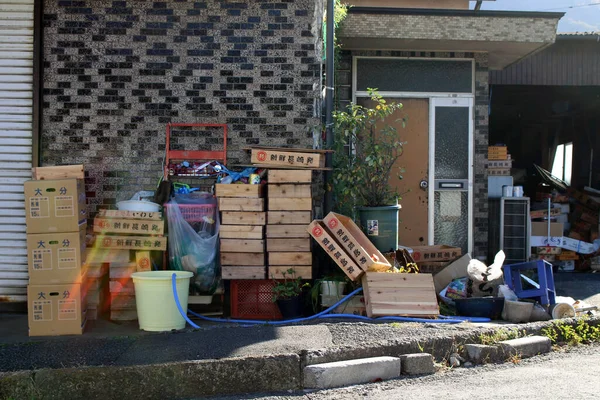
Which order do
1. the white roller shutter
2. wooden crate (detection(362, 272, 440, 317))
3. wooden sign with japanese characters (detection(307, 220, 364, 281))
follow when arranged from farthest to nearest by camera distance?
the white roller shutter → wooden sign with japanese characters (detection(307, 220, 364, 281)) → wooden crate (detection(362, 272, 440, 317))

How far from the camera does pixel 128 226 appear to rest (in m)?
7.28

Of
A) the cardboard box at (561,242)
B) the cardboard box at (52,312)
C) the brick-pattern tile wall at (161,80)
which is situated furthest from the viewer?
the cardboard box at (561,242)

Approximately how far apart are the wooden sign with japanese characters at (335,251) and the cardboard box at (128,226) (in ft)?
5.54

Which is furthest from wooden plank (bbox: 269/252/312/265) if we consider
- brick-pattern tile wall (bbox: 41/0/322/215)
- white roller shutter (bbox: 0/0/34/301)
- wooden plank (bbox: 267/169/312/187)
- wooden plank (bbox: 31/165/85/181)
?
white roller shutter (bbox: 0/0/34/301)

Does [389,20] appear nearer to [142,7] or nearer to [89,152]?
[142,7]

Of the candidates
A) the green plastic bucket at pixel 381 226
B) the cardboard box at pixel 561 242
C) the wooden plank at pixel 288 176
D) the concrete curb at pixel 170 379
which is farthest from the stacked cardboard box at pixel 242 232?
the cardboard box at pixel 561 242

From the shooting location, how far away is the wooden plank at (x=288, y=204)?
24.3 ft

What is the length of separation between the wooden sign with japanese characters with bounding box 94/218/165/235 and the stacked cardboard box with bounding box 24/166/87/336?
1.73 feet

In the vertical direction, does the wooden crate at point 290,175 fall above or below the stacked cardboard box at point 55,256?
above

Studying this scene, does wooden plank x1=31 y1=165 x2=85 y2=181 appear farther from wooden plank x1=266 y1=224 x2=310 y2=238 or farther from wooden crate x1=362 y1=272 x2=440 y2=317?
wooden crate x1=362 y1=272 x2=440 y2=317

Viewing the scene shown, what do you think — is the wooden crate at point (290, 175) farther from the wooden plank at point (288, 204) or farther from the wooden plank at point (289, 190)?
the wooden plank at point (288, 204)

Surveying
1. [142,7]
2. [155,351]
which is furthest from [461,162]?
[155,351]

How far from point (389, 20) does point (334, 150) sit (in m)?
2.73

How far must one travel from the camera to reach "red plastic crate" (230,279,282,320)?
295 inches
